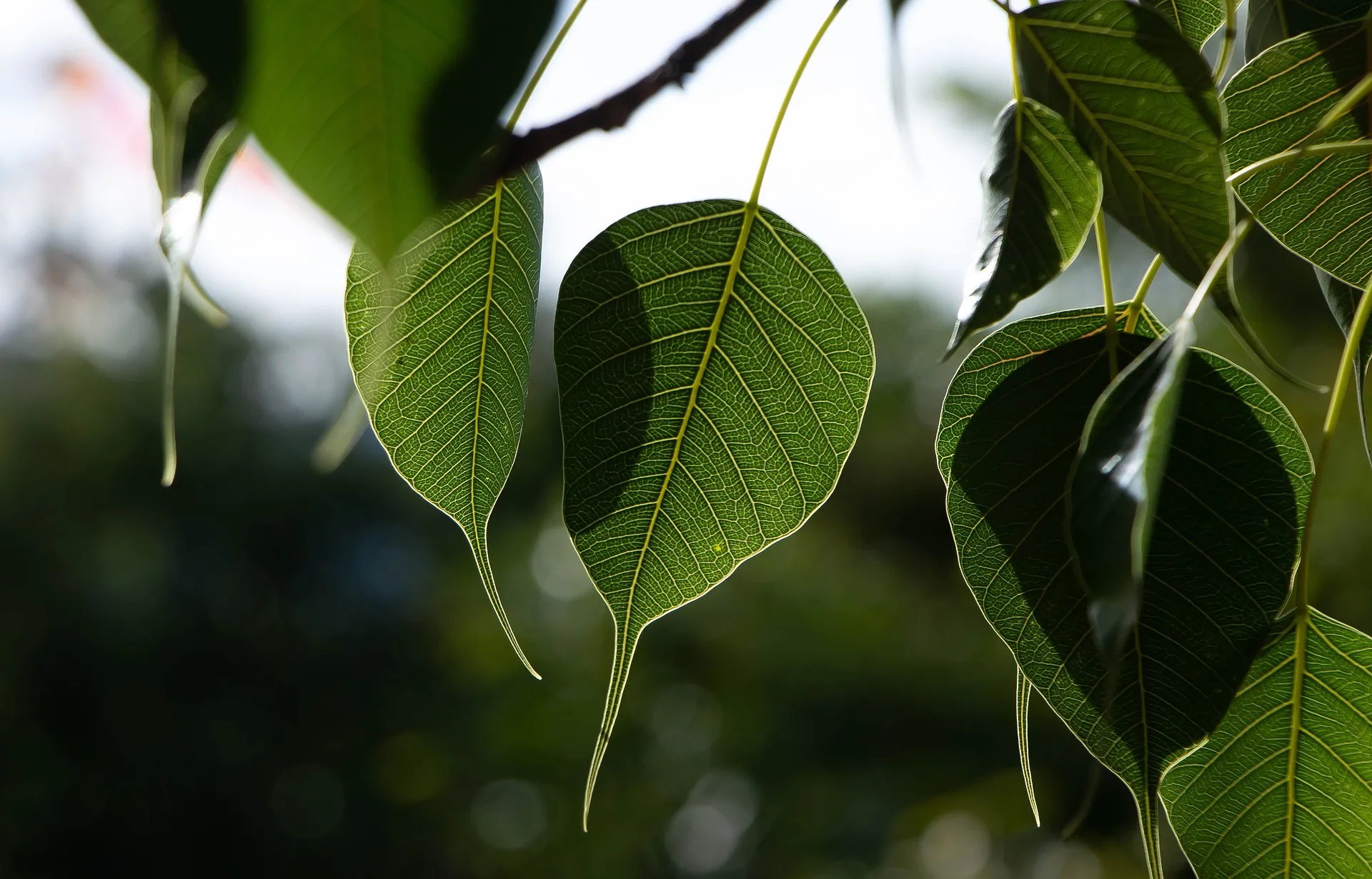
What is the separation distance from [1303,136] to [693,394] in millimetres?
257

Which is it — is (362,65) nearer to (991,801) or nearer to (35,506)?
(991,801)

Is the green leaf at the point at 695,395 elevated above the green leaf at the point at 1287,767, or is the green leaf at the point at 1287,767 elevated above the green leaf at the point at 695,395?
the green leaf at the point at 695,395

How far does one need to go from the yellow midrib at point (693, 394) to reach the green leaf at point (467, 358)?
1.8 inches

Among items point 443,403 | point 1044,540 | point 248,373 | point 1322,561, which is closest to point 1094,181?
point 1044,540

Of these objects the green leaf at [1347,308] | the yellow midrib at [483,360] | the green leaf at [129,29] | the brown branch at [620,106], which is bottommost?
the green leaf at [1347,308]

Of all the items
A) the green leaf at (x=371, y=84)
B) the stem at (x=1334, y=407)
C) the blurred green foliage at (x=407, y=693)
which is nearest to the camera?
the green leaf at (x=371, y=84)

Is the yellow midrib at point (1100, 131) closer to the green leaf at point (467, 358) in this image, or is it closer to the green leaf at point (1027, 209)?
the green leaf at point (1027, 209)

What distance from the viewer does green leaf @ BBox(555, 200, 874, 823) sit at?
1.23ft

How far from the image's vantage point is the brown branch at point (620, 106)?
27 cm

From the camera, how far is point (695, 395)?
1.27 feet

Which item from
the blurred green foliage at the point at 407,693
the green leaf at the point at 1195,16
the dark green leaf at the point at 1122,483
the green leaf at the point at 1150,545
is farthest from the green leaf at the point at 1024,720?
the blurred green foliage at the point at 407,693

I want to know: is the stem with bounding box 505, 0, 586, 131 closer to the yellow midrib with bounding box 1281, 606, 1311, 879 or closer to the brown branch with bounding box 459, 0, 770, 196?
the brown branch with bounding box 459, 0, 770, 196

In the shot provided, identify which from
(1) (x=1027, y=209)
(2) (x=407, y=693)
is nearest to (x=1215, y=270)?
(1) (x=1027, y=209)

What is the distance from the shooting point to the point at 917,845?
152 inches
